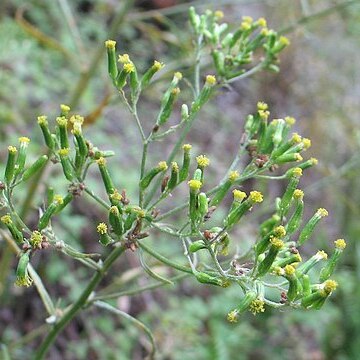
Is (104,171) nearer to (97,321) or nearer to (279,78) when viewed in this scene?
(97,321)

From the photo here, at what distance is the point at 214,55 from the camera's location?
1646mm

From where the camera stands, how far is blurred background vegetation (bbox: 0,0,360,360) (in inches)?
104

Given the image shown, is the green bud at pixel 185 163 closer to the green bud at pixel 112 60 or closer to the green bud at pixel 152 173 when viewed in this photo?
the green bud at pixel 152 173

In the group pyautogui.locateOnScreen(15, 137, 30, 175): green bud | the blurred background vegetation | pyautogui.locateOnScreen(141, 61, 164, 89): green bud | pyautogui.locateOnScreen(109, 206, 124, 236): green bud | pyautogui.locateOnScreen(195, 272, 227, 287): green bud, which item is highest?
pyautogui.locateOnScreen(141, 61, 164, 89): green bud

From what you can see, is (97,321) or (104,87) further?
(104,87)

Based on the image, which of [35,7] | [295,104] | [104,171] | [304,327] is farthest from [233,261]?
[295,104]

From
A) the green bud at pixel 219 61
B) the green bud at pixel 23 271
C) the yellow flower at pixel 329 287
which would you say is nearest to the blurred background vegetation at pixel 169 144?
the green bud at pixel 219 61

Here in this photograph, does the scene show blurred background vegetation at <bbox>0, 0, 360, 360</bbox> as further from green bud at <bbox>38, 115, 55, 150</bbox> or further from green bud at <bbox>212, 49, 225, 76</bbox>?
green bud at <bbox>38, 115, 55, 150</bbox>

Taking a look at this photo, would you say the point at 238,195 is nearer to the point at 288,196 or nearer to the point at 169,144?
the point at 288,196

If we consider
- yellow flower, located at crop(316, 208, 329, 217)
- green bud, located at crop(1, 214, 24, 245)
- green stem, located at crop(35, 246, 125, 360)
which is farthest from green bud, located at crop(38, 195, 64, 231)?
yellow flower, located at crop(316, 208, 329, 217)

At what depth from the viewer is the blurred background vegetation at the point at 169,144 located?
2.64 m

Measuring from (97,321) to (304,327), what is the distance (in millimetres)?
1867

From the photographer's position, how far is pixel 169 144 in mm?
4844

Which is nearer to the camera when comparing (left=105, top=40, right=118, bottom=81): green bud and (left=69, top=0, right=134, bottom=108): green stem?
(left=105, top=40, right=118, bottom=81): green bud
